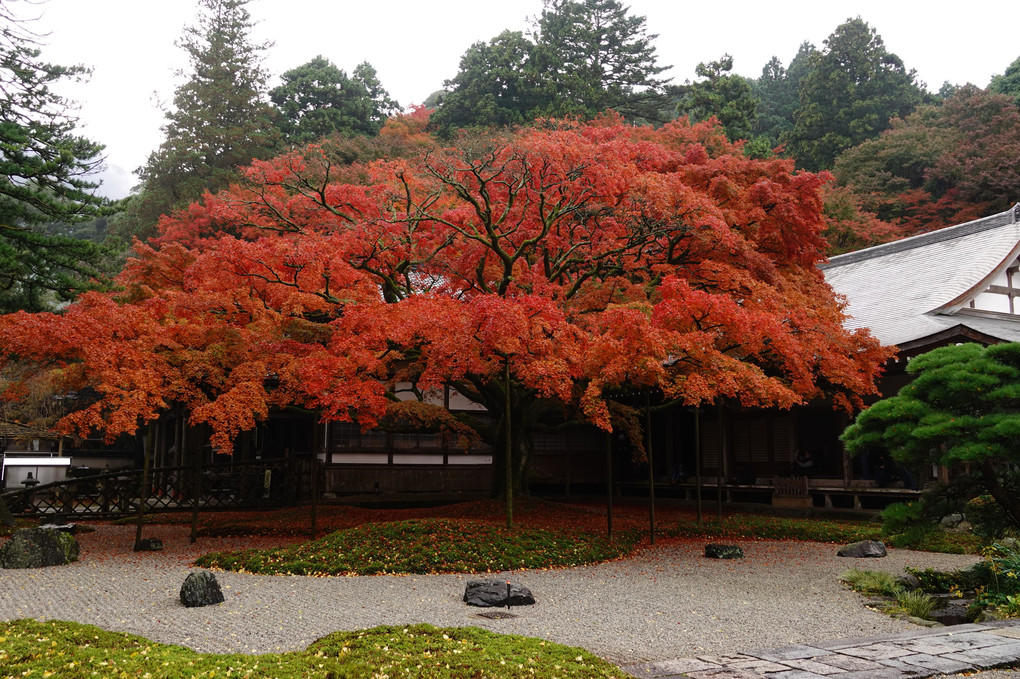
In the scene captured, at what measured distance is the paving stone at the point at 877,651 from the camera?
5496 millimetres

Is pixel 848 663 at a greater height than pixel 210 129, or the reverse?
pixel 210 129

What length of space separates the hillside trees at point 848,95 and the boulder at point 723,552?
89.3ft

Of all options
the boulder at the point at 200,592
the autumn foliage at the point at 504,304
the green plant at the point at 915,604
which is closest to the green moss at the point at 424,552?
the autumn foliage at the point at 504,304

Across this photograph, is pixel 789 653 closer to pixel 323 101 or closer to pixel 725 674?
pixel 725 674

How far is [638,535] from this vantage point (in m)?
13.1

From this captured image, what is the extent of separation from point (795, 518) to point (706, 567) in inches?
237

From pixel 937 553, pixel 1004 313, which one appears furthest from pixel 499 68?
pixel 937 553

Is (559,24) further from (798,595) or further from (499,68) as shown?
(798,595)

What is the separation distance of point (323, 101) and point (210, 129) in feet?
20.4

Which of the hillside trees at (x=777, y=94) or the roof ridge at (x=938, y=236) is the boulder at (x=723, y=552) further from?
the hillside trees at (x=777, y=94)

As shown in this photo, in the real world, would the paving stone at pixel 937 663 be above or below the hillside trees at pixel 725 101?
below

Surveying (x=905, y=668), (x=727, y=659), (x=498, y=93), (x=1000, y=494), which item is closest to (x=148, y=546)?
(x=727, y=659)

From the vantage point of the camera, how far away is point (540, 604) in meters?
7.96

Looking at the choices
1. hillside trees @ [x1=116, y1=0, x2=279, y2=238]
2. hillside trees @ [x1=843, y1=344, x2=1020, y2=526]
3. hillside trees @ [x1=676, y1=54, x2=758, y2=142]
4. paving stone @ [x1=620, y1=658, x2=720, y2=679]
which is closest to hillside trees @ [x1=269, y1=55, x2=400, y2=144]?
Result: hillside trees @ [x1=116, y1=0, x2=279, y2=238]
